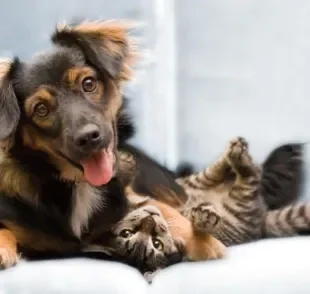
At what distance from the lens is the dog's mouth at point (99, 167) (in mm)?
1099

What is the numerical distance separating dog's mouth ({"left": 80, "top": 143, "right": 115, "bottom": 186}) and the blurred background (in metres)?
0.07

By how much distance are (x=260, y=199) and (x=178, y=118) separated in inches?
7.1

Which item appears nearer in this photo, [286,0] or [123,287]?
[123,287]

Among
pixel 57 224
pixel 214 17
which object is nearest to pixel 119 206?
pixel 57 224

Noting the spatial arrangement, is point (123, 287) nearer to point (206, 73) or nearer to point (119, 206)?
point (119, 206)

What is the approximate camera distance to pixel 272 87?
121 centimetres

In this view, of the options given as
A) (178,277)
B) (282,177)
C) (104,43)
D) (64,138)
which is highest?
(104,43)

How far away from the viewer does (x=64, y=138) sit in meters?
1.07

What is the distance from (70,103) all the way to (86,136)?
57 mm

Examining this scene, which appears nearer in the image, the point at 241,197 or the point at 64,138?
the point at 64,138

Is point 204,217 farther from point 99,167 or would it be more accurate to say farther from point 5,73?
point 5,73

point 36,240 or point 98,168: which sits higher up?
point 98,168

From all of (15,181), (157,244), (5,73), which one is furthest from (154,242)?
(5,73)

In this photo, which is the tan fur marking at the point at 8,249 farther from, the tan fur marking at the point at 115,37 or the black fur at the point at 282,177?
the black fur at the point at 282,177
